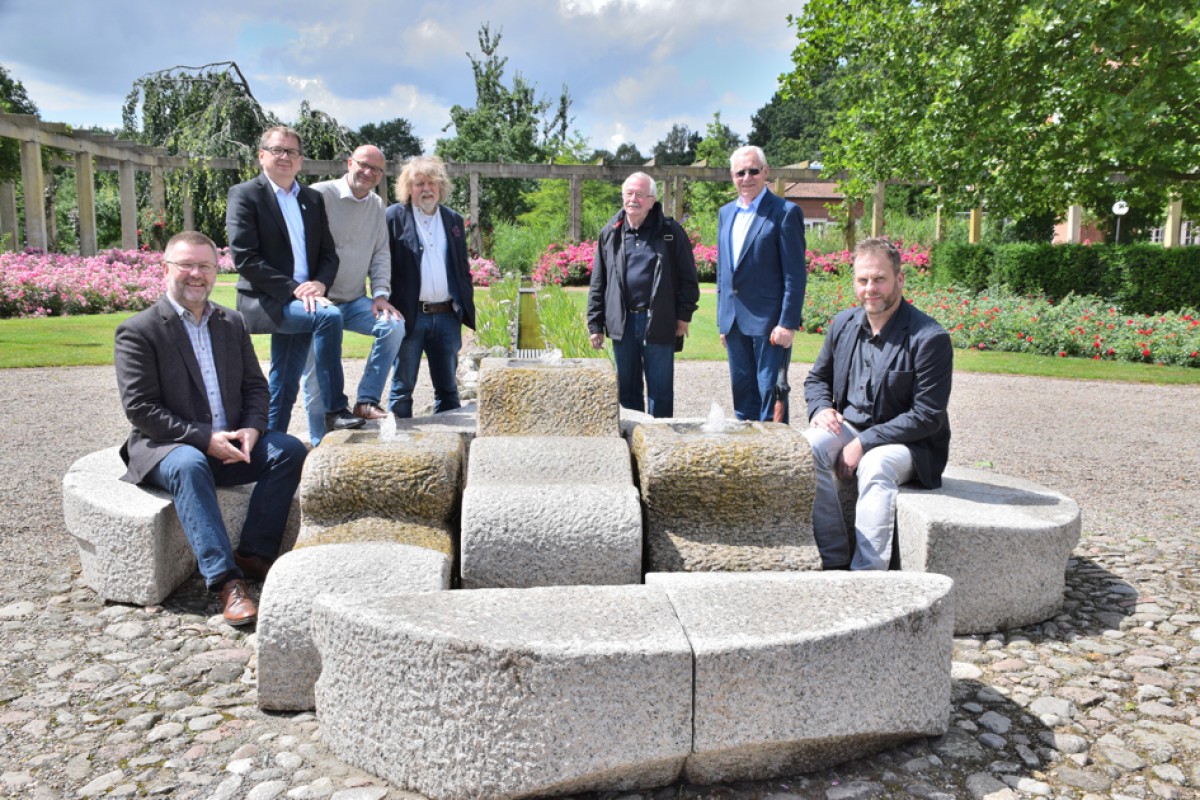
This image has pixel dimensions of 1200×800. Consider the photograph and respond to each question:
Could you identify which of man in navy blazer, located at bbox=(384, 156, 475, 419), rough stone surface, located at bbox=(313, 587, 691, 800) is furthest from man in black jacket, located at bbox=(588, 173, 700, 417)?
rough stone surface, located at bbox=(313, 587, 691, 800)

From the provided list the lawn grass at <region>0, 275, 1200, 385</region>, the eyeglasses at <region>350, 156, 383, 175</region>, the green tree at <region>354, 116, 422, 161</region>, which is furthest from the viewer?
the green tree at <region>354, 116, 422, 161</region>

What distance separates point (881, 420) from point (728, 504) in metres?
1.00

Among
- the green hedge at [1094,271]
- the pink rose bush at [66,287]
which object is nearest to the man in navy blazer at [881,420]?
the green hedge at [1094,271]

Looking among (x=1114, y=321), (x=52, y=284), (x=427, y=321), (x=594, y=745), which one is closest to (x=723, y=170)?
(x=1114, y=321)

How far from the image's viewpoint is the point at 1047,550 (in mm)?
3592

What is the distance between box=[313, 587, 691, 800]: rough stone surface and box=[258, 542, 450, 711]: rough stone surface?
14.0 inches

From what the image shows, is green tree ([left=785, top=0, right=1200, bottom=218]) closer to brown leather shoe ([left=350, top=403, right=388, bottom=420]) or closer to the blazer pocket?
the blazer pocket

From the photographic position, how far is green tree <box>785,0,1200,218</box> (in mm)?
10039

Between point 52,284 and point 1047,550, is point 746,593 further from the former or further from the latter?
point 52,284

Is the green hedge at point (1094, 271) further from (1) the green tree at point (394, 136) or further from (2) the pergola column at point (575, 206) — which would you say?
(1) the green tree at point (394, 136)

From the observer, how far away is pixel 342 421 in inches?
186

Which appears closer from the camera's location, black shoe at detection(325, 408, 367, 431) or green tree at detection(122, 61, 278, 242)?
black shoe at detection(325, 408, 367, 431)

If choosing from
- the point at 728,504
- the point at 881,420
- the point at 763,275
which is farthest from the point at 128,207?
the point at 728,504

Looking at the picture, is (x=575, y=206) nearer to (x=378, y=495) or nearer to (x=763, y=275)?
(x=763, y=275)
